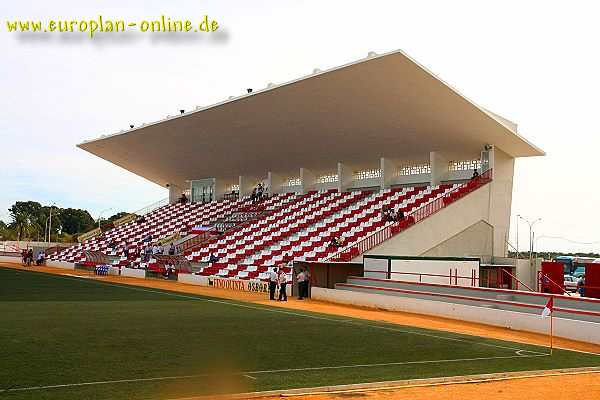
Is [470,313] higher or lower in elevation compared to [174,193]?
lower

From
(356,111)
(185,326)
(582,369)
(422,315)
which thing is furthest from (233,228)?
(582,369)

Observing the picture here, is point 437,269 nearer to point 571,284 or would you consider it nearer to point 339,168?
point 571,284

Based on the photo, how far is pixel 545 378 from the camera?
441 inches

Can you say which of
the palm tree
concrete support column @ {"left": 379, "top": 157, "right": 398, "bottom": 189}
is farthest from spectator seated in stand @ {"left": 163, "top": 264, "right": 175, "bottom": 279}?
Result: the palm tree

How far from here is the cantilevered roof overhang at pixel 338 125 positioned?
3022cm

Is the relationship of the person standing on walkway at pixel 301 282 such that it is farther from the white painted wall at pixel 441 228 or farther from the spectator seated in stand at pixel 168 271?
the spectator seated in stand at pixel 168 271

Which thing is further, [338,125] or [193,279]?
[193,279]

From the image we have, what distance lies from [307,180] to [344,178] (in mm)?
3825

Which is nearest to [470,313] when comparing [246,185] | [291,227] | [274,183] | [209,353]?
[209,353]

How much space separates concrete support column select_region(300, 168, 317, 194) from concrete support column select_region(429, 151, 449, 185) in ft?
35.7

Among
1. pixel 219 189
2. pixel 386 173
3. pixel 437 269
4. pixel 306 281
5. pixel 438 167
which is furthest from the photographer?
pixel 219 189

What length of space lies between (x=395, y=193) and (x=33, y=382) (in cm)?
3068

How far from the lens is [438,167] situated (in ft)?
122

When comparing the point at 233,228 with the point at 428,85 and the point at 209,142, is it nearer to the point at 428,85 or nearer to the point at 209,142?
the point at 209,142
